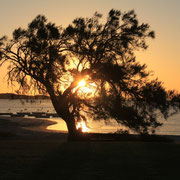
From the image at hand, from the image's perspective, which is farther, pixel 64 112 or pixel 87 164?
pixel 64 112

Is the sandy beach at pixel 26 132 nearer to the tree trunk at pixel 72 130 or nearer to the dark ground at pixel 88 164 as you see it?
the tree trunk at pixel 72 130

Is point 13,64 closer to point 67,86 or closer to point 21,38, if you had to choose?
point 21,38

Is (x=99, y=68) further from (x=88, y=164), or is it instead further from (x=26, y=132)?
(x=26, y=132)

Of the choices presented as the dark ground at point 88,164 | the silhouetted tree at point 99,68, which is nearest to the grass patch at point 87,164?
the dark ground at point 88,164

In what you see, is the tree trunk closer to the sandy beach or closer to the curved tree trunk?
the curved tree trunk

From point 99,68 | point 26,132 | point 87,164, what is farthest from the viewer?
point 26,132

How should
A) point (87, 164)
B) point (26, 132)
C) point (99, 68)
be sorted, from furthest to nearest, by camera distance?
point (26, 132) < point (99, 68) < point (87, 164)

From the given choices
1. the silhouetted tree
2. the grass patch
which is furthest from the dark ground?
the silhouetted tree

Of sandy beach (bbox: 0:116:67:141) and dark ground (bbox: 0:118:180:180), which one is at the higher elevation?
dark ground (bbox: 0:118:180:180)

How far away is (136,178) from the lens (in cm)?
787

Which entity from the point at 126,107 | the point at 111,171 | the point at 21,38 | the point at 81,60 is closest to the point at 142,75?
the point at 126,107

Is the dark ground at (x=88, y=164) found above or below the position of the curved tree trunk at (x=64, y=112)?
below

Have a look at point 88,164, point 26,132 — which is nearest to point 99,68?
point 88,164

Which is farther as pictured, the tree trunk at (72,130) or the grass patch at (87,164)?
the tree trunk at (72,130)
